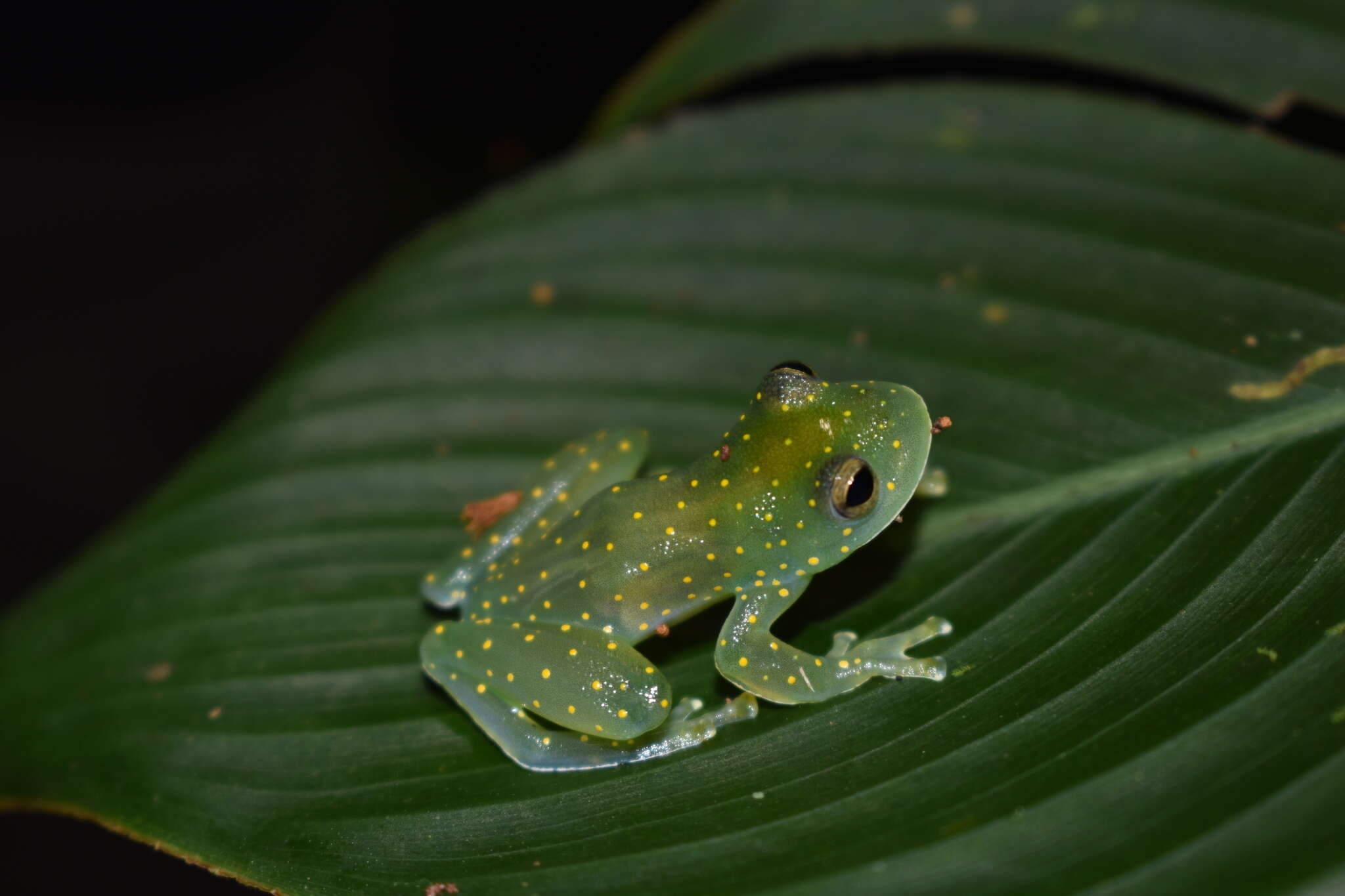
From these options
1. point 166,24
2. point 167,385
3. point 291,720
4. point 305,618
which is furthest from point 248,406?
point 166,24

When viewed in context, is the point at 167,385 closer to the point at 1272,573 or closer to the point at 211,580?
the point at 211,580

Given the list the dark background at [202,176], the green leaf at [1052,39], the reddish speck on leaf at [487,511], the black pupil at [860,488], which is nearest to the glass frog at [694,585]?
the black pupil at [860,488]

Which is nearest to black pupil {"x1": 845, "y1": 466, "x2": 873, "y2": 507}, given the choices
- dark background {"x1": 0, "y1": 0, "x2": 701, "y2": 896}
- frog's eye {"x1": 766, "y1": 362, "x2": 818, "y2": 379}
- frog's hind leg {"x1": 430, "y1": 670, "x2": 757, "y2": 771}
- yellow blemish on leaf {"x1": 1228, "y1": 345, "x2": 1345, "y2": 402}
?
frog's eye {"x1": 766, "y1": 362, "x2": 818, "y2": 379}

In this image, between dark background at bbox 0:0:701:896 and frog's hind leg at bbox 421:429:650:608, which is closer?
frog's hind leg at bbox 421:429:650:608

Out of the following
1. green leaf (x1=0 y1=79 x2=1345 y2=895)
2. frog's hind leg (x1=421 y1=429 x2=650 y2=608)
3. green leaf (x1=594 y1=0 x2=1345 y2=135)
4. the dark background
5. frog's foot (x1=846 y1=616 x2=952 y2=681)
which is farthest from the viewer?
the dark background

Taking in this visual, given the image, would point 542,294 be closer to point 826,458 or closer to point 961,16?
point 826,458

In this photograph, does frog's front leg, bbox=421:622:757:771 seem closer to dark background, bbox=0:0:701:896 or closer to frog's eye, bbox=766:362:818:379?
frog's eye, bbox=766:362:818:379

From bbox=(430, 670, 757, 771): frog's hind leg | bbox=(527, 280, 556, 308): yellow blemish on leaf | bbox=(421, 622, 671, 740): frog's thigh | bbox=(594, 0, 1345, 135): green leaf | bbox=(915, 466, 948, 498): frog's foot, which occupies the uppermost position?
bbox=(594, 0, 1345, 135): green leaf

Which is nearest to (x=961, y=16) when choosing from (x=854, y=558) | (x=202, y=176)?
(x=854, y=558)
